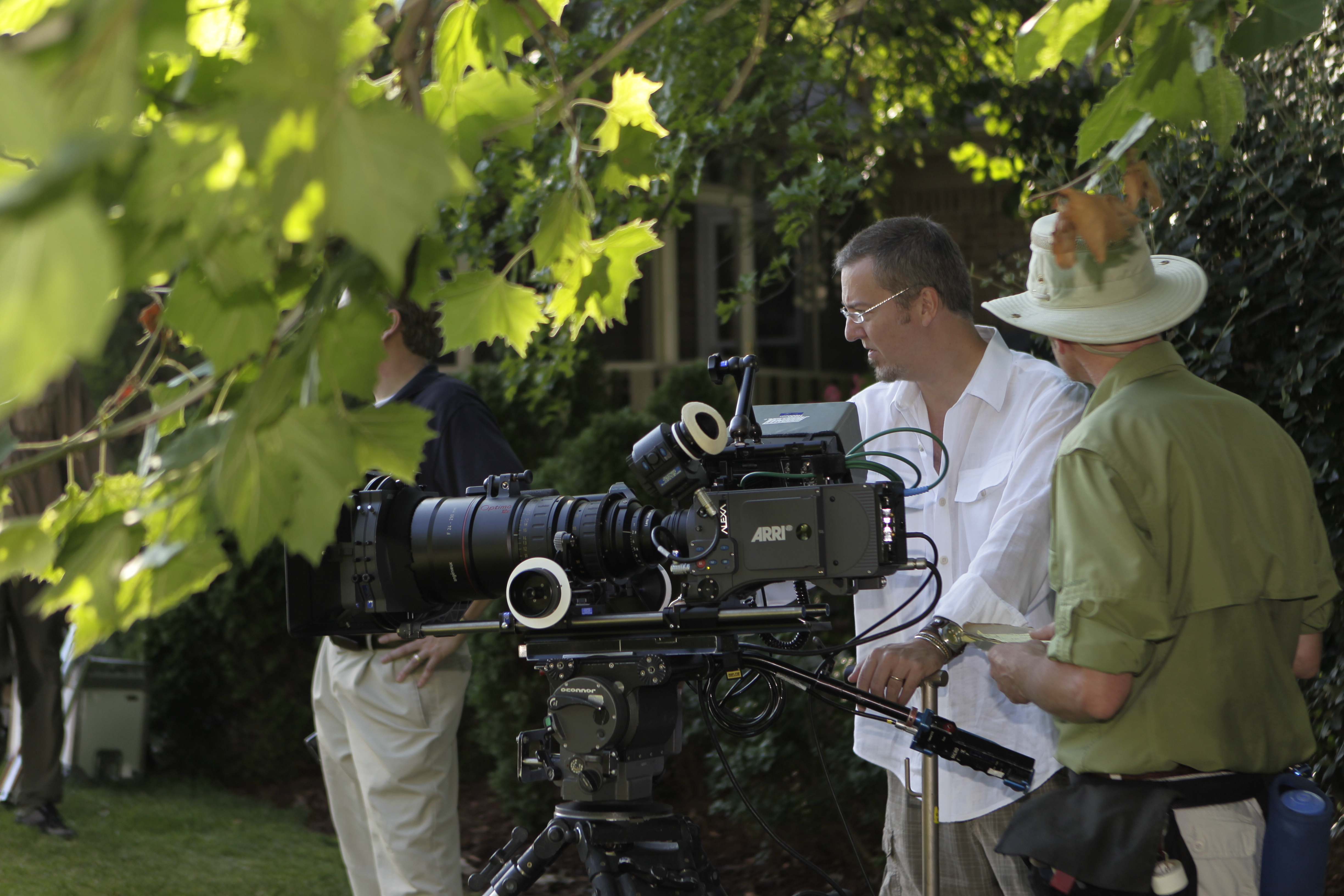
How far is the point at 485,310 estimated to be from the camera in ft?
5.66

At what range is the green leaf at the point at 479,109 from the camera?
4.88 ft

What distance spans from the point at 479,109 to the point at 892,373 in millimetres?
1588

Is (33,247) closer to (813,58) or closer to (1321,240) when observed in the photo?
(1321,240)

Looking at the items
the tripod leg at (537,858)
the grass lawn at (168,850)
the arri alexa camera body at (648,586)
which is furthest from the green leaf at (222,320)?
the grass lawn at (168,850)

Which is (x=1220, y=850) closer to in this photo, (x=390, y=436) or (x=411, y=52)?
(x=390, y=436)

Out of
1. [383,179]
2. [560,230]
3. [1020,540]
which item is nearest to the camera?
[383,179]

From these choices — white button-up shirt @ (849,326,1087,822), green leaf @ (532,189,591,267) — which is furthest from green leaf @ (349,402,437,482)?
white button-up shirt @ (849,326,1087,822)

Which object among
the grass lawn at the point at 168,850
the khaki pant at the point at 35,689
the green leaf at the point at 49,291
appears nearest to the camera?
the green leaf at the point at 49,291

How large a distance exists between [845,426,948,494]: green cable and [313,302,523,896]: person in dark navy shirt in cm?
110

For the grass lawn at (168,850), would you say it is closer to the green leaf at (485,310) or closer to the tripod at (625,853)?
the tripod at (625,853)

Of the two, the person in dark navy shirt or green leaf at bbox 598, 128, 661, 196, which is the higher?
green leaf at bbox 598, 128, 661, 196

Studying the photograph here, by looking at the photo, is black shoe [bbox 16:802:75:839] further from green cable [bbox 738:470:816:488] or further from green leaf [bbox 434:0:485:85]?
green leaf [bbox 434:0:485:85]

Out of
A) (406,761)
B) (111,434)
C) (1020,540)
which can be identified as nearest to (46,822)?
(406,761)

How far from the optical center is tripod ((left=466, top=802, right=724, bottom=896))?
8.00 ft
